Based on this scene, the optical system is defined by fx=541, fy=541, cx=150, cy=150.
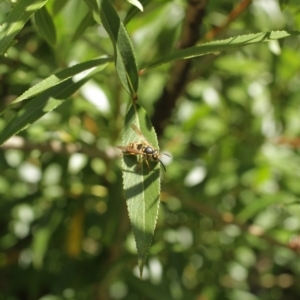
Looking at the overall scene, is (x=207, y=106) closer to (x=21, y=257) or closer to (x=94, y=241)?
(x=94, y=241)

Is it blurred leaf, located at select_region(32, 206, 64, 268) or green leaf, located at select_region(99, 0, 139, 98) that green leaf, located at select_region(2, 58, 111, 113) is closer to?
green leaf, located at select_region(99, 0, 139, 98)

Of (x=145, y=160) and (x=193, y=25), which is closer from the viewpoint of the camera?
(x=145, y=160)

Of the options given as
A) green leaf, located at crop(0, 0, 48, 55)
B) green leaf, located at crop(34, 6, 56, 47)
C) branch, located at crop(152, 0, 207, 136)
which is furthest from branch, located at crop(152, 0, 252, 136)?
green leaf, located at crop(0, 0, 48, 55)

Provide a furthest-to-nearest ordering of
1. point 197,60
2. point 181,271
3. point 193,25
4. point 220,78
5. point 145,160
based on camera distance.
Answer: point 220,78 → point 181,271 → point 197,60 → point 193,25 → point 145,160

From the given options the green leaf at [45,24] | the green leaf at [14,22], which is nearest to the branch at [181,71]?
the green leaf at [45,24]

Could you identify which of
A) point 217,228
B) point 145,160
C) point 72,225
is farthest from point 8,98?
point 145,160

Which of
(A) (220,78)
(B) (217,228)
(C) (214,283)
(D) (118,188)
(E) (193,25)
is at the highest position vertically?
(E) (193,25)

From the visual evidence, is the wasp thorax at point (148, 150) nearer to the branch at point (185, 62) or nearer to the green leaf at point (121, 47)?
the green leaf at point (121, 47)
